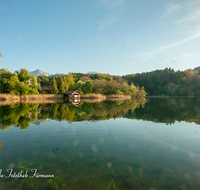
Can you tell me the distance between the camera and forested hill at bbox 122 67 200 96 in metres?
94.4

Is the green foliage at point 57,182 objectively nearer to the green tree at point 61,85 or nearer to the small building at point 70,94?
the small building at point 70,94

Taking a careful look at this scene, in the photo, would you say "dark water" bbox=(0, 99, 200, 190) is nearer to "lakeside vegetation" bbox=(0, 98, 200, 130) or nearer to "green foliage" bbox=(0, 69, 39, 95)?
"lakeside vegetation" bbox=(0, 98, 200, 130)

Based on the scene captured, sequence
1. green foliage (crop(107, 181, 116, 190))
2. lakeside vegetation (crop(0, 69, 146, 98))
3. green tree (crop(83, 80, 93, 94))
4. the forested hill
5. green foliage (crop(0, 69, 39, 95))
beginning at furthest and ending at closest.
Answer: the forested hill, green tree (crop(83, 80, 93, 94)), lakeside vegetation (crop(0, 69, 146, 98)), green foliage (crop(0, 69, 39, 95)), green foliage (crop(107, 181, 116, 190))

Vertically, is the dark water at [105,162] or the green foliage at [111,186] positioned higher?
the green foliage at [111,186]

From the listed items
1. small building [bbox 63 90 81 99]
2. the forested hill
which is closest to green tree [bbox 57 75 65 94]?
small building [bbox 63 90 81 99]

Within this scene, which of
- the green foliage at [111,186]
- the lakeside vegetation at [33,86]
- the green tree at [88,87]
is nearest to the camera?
the green foliage at [111,186]

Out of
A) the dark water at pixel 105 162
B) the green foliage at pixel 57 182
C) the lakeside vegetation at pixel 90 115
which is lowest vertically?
the lakeside vegetation at pixel 90 115

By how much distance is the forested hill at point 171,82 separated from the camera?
94356mm

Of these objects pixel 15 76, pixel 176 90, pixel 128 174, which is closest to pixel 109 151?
pixel 128 174

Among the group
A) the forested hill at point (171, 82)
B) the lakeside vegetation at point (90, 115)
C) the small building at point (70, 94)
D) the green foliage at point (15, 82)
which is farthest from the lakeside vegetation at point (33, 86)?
the forested hill at point (171, 82)

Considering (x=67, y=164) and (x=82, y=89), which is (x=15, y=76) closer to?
(x=82, y=89)

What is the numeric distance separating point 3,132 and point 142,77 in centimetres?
13413

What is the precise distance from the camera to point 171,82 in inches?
4508

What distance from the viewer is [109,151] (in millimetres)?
5328
